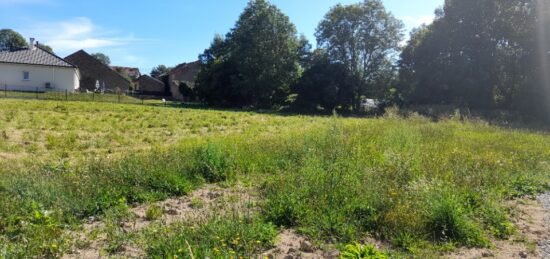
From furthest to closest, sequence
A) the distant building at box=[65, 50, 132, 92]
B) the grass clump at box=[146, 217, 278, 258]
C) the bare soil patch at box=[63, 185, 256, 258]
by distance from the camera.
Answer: the distant building at box=[65, 50, 132, 92] < the bare soil patch at box=[63, 185, 256, 258] < the grass clump at box=[146, 217, 278, 258]

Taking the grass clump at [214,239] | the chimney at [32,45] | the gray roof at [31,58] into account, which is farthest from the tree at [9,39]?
the grass clump at [214,239]

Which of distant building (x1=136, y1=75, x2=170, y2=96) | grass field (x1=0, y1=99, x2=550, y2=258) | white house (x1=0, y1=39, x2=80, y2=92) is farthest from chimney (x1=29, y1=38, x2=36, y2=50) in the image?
grass field (x1=0, y1=99, x2=550, y2=258)

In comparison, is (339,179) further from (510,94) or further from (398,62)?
(398,62)

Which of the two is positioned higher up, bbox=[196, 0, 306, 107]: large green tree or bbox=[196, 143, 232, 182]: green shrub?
bbox=[196, 0, 306, 107]: large green tree

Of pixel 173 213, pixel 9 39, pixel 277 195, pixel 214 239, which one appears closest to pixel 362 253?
pixel 214 239

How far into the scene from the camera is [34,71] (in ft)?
143

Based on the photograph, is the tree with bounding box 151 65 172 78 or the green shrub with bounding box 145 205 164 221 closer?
the green shrub with bounding box 145 205 164 221

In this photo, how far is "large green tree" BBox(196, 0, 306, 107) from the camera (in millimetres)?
44531

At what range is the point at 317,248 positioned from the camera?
14.5ft

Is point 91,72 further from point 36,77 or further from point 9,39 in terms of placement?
point 9,39

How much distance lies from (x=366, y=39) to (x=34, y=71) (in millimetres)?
38320

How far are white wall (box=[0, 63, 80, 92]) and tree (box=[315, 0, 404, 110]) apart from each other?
31075 mm

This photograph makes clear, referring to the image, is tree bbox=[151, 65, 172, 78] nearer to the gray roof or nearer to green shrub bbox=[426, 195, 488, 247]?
the gray roof

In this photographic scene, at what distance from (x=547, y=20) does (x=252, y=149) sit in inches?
1261
